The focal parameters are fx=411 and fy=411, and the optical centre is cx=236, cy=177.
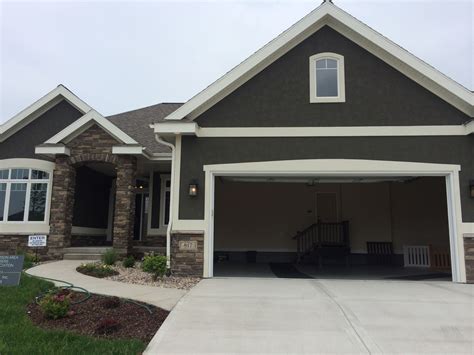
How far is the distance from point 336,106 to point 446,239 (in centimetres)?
765

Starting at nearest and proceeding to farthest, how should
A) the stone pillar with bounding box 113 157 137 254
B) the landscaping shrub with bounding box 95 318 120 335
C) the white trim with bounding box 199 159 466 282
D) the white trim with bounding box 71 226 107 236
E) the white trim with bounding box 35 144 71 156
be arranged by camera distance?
the landscaping shrub with bounding box 95 318 120 335
the white trim with bounding box 199 159 466 282
the stone pillar with bounding box 113 157 137 254
the white trim with bounding box 35 144 71 156
the white trim with bounding box 71 226 107 236

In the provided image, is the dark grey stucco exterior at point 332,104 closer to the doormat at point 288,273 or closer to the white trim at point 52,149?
the doormat at point 288,273

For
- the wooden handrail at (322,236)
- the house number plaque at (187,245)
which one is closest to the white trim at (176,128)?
the house number plaque at (187,245)

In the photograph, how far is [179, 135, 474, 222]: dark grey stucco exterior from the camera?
10.0m

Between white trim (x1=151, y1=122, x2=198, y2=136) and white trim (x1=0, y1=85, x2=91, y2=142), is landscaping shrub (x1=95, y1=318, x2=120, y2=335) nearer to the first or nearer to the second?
white trim (x1=151, y1=122, x2=198, y2=136)

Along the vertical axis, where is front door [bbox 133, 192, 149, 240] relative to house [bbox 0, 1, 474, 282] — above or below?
below

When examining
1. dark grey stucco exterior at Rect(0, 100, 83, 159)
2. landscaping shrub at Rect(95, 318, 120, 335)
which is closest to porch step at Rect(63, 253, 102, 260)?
dark grey stucco exterior at Rect(0, 100, 83, 159)

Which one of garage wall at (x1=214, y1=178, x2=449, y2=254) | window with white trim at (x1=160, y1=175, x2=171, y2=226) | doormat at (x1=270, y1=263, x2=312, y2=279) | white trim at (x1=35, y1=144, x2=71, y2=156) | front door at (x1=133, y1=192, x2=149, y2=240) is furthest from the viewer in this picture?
front door at (x1=133, y1=192, x2=149, y2=240)

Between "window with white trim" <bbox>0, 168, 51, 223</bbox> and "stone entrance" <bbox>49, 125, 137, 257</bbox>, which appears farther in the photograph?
"window with white trim" <bbox>0, 168, 51, 223</bbox>

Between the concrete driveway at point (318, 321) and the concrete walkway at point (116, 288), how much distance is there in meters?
0.35

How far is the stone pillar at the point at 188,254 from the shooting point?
32.8 feet

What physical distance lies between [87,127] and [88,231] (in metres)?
4.24

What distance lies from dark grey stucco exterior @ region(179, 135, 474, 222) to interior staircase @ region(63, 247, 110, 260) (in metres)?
4.68

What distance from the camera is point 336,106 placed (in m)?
10.3
